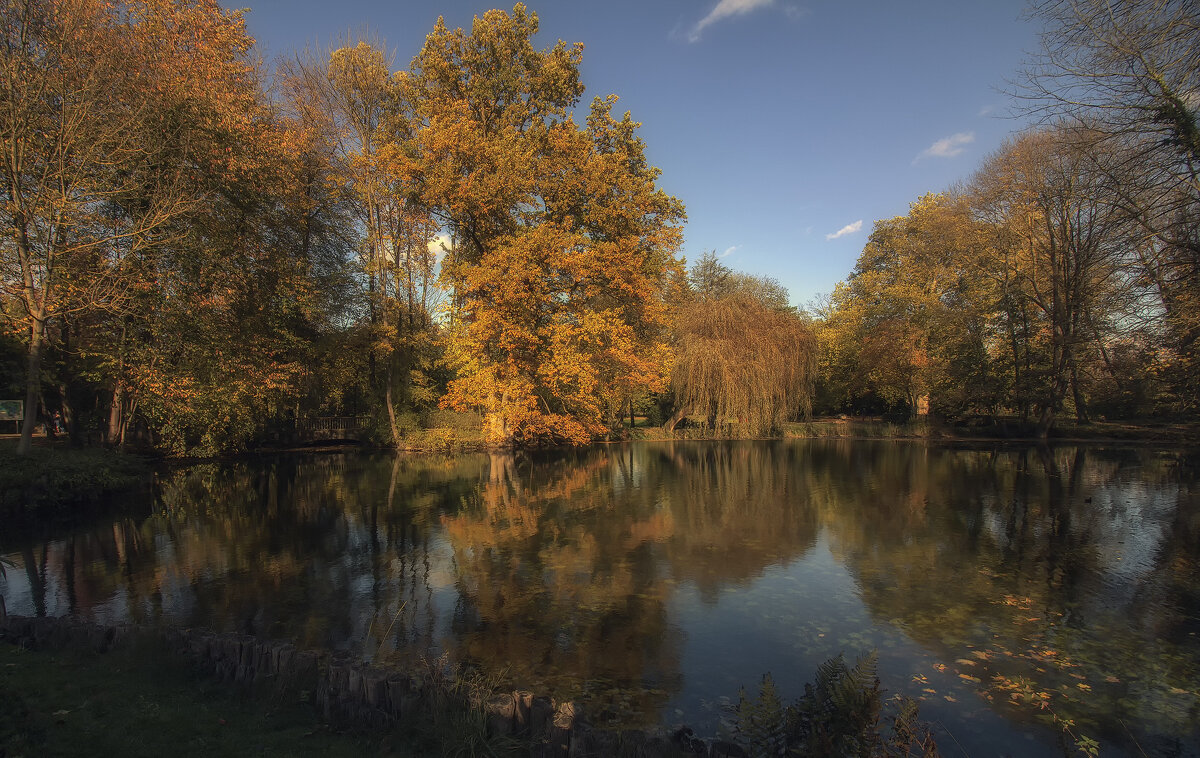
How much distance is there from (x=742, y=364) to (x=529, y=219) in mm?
14015

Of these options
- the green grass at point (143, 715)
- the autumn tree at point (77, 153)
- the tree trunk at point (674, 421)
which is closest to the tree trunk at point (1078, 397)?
the tree trunk at point (674, 421)

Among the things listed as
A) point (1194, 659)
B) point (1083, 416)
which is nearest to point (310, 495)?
point (1194, 659)

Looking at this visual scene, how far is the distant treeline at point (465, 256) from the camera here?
552 inches

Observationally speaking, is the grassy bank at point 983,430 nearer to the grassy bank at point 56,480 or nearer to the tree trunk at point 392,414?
the tree trunk at point 392,414

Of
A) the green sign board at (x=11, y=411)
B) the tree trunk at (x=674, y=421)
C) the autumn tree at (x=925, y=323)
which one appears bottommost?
the tree trunk at (x=674, y=421)

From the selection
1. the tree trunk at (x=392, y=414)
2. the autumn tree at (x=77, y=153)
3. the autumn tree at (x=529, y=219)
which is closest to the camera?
the autumn tree at (x=77, y=153)

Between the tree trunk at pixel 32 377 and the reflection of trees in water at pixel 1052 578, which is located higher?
the tree trunk at pixel 32 377

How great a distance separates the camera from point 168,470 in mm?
22469

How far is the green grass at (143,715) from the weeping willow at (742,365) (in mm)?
28631

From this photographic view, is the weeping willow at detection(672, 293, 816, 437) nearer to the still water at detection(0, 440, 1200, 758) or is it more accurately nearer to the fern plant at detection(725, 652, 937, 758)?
the still water at detection(0, 440, 1200, 758)

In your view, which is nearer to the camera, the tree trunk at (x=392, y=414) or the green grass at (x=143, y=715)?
the green grass at (x=143, y=715)

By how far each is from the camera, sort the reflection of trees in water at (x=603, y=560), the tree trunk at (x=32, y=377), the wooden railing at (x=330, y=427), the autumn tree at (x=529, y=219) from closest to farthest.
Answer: the reflection of trees in water at (x=603, y=560)
the tree trunk at (x=32, y=377)
the autumn tree at (x=529, y=219)
the wooden railing at (x=330, y=427)

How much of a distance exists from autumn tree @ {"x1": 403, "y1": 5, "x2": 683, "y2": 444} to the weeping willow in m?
4.79

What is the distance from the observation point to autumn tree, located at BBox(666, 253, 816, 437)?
105 feet
